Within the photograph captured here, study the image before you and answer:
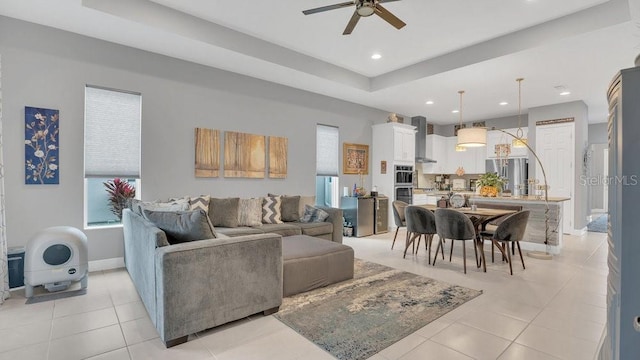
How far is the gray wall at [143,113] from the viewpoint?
3.31 metres

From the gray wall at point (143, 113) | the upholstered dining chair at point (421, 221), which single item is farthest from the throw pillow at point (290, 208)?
the upholstered dining chair at point (421, 221)

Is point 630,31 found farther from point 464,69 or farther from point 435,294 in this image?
point 435,294

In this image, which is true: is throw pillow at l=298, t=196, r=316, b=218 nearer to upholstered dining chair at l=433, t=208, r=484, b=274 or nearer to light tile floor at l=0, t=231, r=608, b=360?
upholstered dining chair at l=433, t=208, r=484, b=274

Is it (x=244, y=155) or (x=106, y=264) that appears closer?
(x=106, y=264)

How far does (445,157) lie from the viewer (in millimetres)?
9062

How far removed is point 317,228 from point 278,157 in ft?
5.12

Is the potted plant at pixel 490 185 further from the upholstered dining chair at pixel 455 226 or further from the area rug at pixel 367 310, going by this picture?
the area rug at pixel 367 310

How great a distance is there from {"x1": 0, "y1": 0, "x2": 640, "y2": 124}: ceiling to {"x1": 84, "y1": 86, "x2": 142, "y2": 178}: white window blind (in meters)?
0.72

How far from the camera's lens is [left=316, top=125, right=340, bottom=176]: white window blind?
6.17m

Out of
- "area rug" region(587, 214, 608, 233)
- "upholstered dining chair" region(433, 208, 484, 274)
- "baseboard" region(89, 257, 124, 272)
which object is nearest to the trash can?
"baseboard" region(89, 257, 124, 272)

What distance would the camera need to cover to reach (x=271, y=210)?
4.66 m

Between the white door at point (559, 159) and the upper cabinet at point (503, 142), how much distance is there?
551mm

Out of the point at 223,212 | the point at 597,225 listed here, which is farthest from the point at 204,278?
the point at 597,225

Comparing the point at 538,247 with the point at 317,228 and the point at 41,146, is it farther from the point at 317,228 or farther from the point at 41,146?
the point at 41,146
